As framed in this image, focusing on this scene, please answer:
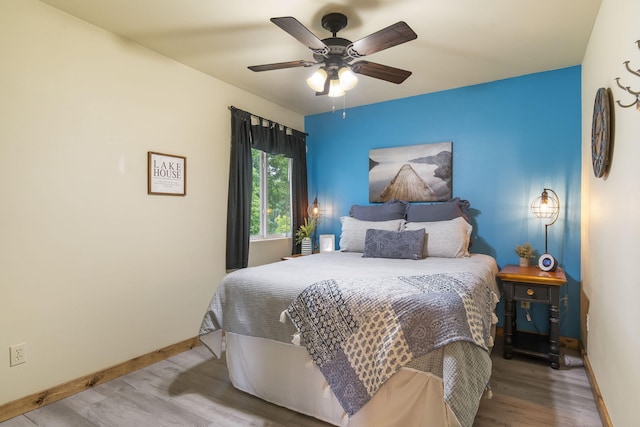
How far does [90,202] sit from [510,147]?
12.0 ft

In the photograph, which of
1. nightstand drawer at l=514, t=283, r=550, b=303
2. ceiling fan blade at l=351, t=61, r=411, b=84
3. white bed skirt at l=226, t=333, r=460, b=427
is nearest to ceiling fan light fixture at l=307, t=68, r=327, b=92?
ceiling fan blade at l=351, t=61, r=411, b=84

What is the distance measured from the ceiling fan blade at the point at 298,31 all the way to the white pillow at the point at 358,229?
71.2 inches

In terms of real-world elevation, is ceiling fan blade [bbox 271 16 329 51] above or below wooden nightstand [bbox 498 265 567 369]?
above

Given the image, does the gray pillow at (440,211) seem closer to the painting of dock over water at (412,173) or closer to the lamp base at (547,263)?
the painting of dock over water at (412,173)

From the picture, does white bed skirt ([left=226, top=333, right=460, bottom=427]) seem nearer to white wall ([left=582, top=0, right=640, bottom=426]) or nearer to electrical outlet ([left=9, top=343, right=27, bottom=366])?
white wall ([left=582, top=0, right=640, bottom=426])

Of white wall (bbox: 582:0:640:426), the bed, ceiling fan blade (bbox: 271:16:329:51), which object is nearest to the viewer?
white wall (bbox: 582:0:640:426)

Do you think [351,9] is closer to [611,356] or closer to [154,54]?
[154,54]

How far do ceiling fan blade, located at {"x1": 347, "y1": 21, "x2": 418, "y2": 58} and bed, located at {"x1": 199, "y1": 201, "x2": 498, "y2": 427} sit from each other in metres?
1.40

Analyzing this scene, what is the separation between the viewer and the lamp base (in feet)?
9.32

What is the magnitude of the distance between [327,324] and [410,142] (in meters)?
2.65

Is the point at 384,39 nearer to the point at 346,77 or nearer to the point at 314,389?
the point at 346,77

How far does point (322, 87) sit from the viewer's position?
2.46 metres

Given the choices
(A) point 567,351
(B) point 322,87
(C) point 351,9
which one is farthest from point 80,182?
(A) point 567,351

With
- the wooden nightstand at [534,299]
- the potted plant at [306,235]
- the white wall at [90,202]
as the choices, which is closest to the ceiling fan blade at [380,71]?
the white wall at [90,202]
